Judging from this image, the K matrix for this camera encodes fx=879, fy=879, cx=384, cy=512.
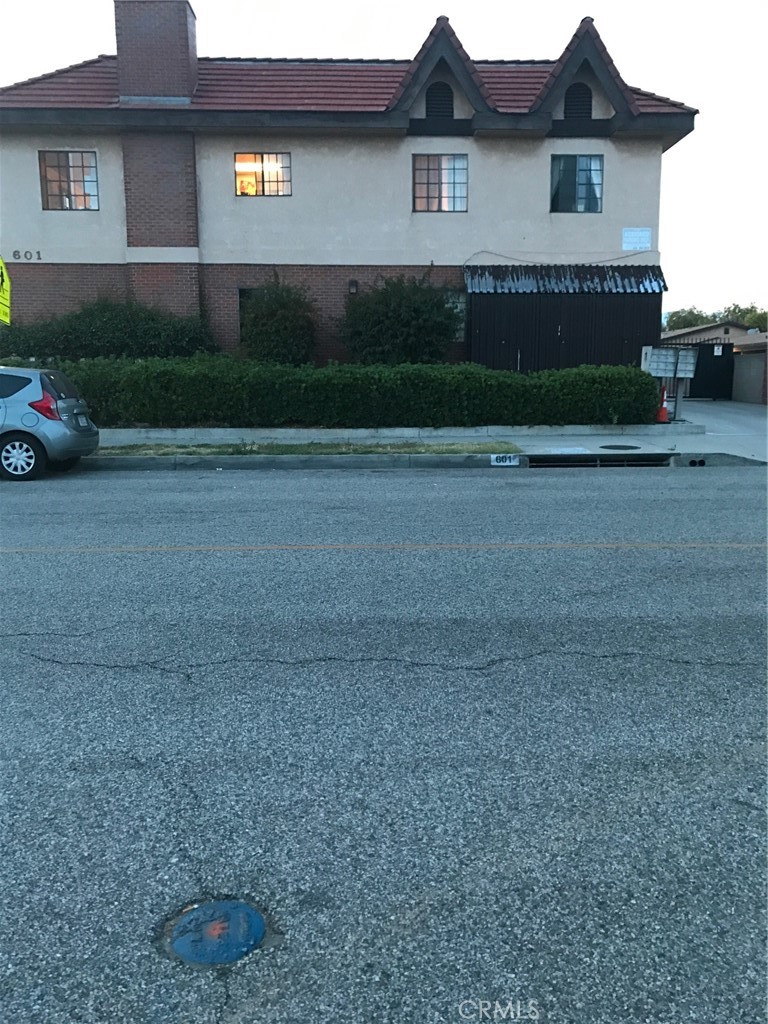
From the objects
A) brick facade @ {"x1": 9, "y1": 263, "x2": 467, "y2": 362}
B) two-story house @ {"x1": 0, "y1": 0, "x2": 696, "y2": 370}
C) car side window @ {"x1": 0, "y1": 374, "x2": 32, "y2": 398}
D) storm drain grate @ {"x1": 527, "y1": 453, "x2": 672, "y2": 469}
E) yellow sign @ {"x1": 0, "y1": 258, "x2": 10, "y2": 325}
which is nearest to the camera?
car side window @ {"x1": 0, "y1": 374, "x2": 32, "y2": 398}

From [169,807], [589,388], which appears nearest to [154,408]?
[589,388]

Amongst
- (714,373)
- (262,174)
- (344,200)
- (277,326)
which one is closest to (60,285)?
(262,174)

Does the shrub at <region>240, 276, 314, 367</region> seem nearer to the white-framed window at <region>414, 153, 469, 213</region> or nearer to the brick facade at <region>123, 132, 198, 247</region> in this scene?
the brick facade at <region>123, 132, 198, 247</region>

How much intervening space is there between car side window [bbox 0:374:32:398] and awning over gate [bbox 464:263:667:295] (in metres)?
12.2

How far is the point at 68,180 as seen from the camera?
2184 cm

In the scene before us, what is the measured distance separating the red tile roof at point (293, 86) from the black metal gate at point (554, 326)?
452 cm

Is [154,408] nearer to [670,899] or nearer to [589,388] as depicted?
[589,388]

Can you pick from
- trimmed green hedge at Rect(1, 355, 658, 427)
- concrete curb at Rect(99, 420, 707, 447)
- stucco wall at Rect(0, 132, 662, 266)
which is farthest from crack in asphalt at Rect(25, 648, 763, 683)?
stucco wall at Rect(0, 132, 662, 266)

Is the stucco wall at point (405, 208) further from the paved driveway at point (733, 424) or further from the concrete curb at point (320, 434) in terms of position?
the concrete curb at point (320, 434)

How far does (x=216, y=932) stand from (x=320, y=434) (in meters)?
14.9

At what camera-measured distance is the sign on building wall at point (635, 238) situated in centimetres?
2200

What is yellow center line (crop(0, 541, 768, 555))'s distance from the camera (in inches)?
314

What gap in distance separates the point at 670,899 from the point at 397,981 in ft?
3.23

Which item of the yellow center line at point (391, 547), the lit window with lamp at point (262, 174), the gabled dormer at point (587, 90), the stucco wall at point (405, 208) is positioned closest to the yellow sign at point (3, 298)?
the stucco wall at point (405, 208)
